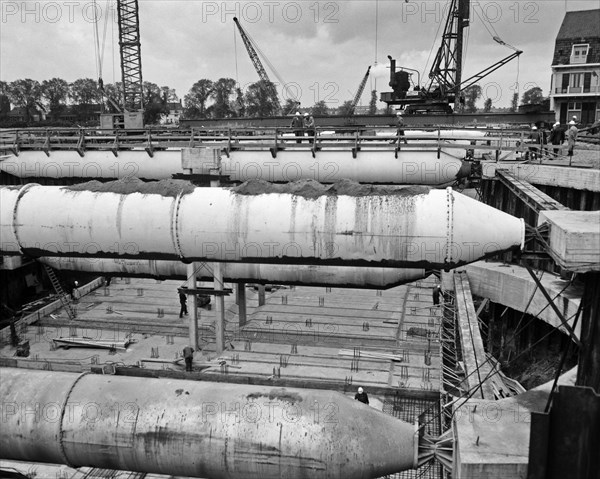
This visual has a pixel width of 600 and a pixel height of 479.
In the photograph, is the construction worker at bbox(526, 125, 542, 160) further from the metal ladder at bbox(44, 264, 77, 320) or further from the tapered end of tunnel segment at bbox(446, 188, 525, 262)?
the metal ladder at bbox(44, 264, 77, 320)

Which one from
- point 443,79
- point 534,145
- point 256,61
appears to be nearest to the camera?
point 534,145

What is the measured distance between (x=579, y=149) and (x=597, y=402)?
722 inches

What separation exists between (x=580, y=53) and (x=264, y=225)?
55.8 meters

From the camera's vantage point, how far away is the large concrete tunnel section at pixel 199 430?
25.5 ft

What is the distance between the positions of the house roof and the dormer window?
A: 150cm

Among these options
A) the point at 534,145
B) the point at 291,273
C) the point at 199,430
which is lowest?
the point at 199,430

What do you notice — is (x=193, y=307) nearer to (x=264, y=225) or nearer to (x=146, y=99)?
(x=264, y=225)

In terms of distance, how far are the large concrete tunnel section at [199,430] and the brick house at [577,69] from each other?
5332cm

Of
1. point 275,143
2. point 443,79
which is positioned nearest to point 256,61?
point 443,79

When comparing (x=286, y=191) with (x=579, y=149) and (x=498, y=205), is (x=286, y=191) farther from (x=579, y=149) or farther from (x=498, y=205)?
(x=579, y=149)

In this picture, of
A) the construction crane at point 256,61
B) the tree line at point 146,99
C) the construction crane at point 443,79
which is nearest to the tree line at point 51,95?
the tree line at point 146,99

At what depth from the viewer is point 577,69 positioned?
53.1m

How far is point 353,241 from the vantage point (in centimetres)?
809

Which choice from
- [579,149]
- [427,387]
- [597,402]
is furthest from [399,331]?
[597,402]
